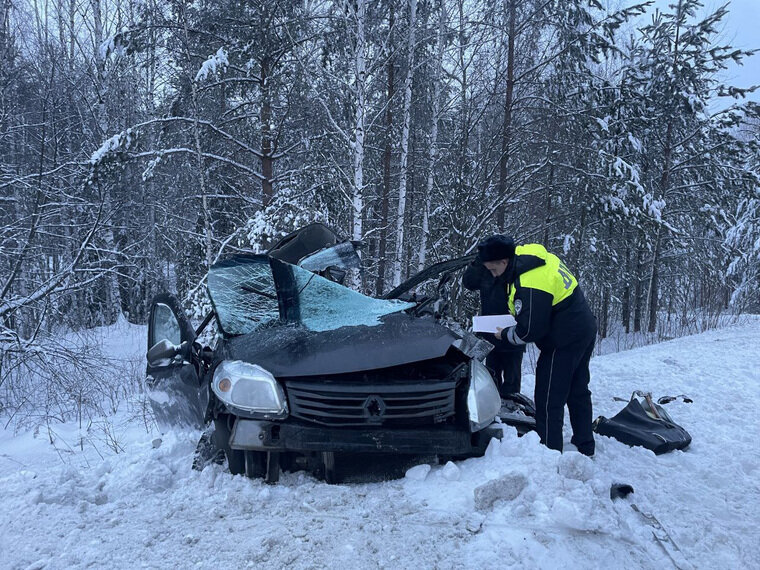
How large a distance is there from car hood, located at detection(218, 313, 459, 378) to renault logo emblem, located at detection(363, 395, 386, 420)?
0.17 meters

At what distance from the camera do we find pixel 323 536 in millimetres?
2250

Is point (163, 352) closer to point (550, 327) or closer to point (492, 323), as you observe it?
point (492, 323)

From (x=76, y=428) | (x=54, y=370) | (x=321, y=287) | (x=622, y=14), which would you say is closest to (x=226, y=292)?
(x=321, y=287)

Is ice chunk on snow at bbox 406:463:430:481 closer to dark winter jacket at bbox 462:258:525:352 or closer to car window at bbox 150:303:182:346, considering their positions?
car window at bbox 150:303:182:346

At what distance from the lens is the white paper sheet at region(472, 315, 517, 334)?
400cm

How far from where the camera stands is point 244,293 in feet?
12.4

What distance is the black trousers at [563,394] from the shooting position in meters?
3.81

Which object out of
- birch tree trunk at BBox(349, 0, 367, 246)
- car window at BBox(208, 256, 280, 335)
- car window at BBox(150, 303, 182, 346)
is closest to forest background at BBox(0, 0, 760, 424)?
birch tree trunk at BBox(349, 0, 367, 246)

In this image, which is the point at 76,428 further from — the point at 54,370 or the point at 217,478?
the point at 54,370

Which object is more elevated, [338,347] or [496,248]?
[496,248]

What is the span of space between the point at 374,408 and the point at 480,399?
655 mm

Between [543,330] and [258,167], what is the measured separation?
38.6ft

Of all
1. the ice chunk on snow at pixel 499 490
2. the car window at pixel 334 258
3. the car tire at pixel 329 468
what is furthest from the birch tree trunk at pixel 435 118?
the ice chunk on snow at pixel 499 490

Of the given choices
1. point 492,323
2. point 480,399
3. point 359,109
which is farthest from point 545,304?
point 359,109
